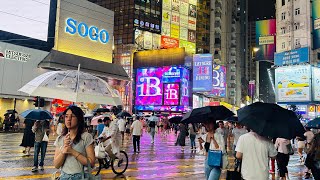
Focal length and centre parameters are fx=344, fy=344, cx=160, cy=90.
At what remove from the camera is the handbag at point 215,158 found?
6.62 m

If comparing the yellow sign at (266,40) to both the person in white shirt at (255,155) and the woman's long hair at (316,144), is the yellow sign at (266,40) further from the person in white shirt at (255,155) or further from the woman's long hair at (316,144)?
the person in white shirt at (255,155)

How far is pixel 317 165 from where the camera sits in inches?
361

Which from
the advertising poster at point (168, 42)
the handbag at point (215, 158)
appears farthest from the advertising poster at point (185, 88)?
the handbag at point (215, 158)

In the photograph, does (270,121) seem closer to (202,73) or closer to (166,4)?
(202,73)

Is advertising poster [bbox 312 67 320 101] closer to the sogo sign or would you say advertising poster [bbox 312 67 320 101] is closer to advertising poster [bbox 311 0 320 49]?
advertising poster [bbox 311 0 320 49]

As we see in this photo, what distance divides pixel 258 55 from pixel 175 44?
3101 cm

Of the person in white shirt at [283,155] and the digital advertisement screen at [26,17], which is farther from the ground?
the digital advertisement screen at [26,17]

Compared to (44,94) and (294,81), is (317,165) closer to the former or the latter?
(44,94)

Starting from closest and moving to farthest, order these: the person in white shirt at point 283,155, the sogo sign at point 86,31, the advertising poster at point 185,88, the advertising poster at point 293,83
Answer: the person in white shirt at point 283,155 < the sogo sign at point 86,31 < the advertising poster at point 293,83 < the advertising poster at point 185,88

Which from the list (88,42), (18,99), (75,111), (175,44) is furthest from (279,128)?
(175,44)

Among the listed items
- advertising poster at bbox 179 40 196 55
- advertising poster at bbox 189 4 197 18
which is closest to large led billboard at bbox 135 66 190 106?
advertising poster at bbox 179 40 196 55

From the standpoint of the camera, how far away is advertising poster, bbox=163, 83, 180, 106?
174 ft

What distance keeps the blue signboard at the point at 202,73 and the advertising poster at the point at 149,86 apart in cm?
658

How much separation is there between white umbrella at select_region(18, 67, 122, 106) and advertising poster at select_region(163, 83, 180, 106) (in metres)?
46.2
